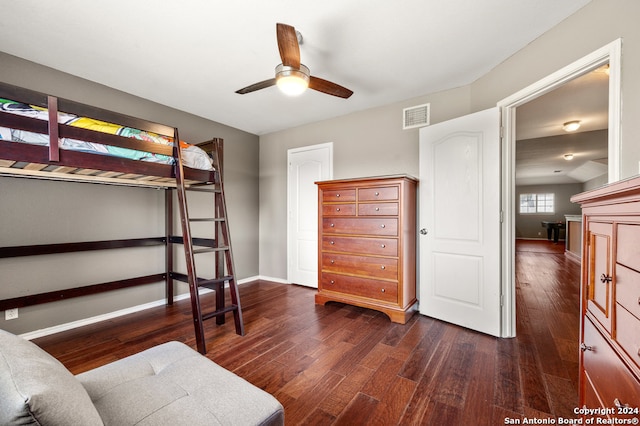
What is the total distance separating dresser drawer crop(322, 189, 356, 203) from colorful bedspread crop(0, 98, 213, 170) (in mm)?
1449

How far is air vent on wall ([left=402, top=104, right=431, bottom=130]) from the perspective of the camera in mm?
3215

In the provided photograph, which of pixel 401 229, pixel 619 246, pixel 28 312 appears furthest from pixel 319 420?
pixel 28 312

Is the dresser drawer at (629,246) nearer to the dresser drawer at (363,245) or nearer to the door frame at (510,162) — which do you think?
the door frame at (510,162)

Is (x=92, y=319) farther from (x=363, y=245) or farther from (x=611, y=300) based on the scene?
(x=611, y=300)

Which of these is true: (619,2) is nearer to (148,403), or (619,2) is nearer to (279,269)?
(148,403)

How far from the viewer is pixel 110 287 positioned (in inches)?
112

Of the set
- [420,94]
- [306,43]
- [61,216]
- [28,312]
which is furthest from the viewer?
[420,94]

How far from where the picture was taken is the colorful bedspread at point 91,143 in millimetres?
1627

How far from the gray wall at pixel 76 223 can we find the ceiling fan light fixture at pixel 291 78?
85.9 inches

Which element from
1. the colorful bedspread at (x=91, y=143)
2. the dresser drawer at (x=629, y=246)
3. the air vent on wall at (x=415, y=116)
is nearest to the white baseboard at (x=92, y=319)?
the colorful bedspread at (x=91, y=143)

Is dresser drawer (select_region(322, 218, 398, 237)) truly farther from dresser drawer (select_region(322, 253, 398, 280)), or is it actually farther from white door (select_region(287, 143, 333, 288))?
white door (select_region(287, 143, 333, 288))

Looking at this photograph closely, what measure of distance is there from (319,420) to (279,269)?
10.1 ft

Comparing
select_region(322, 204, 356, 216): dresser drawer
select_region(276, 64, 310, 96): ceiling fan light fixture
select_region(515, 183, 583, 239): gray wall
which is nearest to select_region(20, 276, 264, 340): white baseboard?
select_region(322, 204, 356, 216): dresser drawer

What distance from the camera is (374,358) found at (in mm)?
2139
